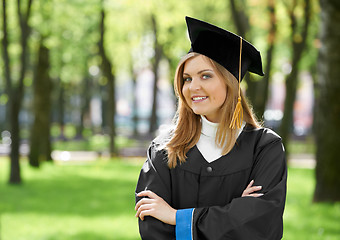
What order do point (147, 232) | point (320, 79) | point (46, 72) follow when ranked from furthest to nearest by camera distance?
1. point (46, 72)
2. point (320, 79)
3. point (147, 232)

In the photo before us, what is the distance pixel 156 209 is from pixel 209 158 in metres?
0.41

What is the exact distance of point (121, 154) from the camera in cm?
2239

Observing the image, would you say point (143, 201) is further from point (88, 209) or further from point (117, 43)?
point (117, 43)

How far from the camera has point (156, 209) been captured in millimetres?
2783

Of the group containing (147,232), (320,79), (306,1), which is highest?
(306,1)

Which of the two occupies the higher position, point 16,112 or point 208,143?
point 208,143

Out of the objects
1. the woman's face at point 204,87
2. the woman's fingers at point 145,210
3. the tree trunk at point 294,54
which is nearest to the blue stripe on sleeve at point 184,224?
the woman's fingers at point 145,210

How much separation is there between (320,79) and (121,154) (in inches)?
564

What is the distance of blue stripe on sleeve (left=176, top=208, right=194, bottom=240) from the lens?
273 centimetres

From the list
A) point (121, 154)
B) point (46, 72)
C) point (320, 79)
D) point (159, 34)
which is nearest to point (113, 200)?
point (320, 79)

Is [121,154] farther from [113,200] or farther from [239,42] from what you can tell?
[239,42]

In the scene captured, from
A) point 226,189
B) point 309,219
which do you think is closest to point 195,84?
Answer: point 226,189

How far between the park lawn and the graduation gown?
4302 mm

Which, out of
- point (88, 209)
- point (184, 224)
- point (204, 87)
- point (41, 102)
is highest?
point (204, 87)
